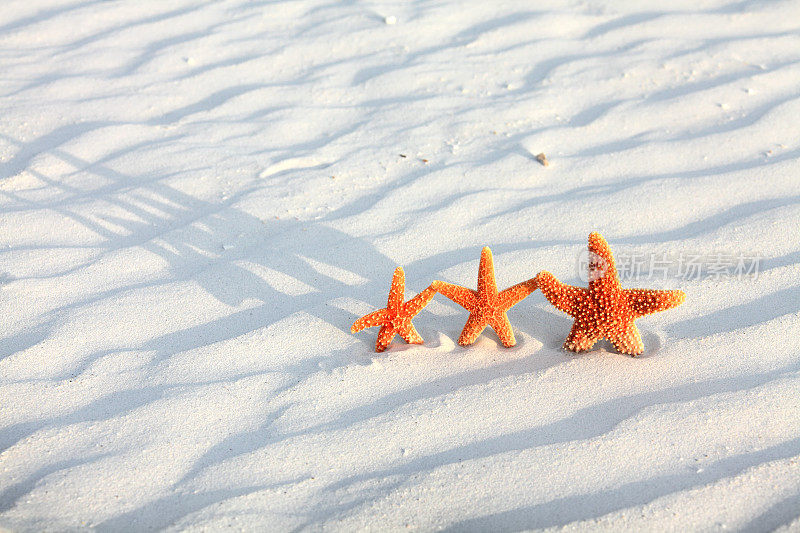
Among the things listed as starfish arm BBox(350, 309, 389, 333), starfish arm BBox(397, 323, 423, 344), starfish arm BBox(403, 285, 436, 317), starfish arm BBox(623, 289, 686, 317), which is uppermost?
starfish arm BBox(623, 289, 686, 317)

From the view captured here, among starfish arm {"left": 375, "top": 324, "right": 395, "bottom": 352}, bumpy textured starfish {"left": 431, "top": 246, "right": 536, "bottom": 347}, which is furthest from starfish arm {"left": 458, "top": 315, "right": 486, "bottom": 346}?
starfish arm {"left": 375, "top": 324, "right": 395, "bottom": 352}

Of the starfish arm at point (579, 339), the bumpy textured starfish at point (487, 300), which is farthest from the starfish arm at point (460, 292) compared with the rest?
the starfish arm at point (579, 339)

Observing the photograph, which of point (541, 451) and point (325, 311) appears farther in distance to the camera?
point (325, 311)

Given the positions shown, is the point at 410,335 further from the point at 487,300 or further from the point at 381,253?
the point at 381,253

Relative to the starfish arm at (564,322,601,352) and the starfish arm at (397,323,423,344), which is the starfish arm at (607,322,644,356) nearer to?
the starfish arm at (564,322,601,352)

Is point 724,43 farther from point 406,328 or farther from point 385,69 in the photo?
point 406,328

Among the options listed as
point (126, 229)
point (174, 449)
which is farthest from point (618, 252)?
point (126, 229)

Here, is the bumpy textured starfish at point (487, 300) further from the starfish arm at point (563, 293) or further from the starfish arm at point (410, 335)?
the starfish arm at point (410, 335)
